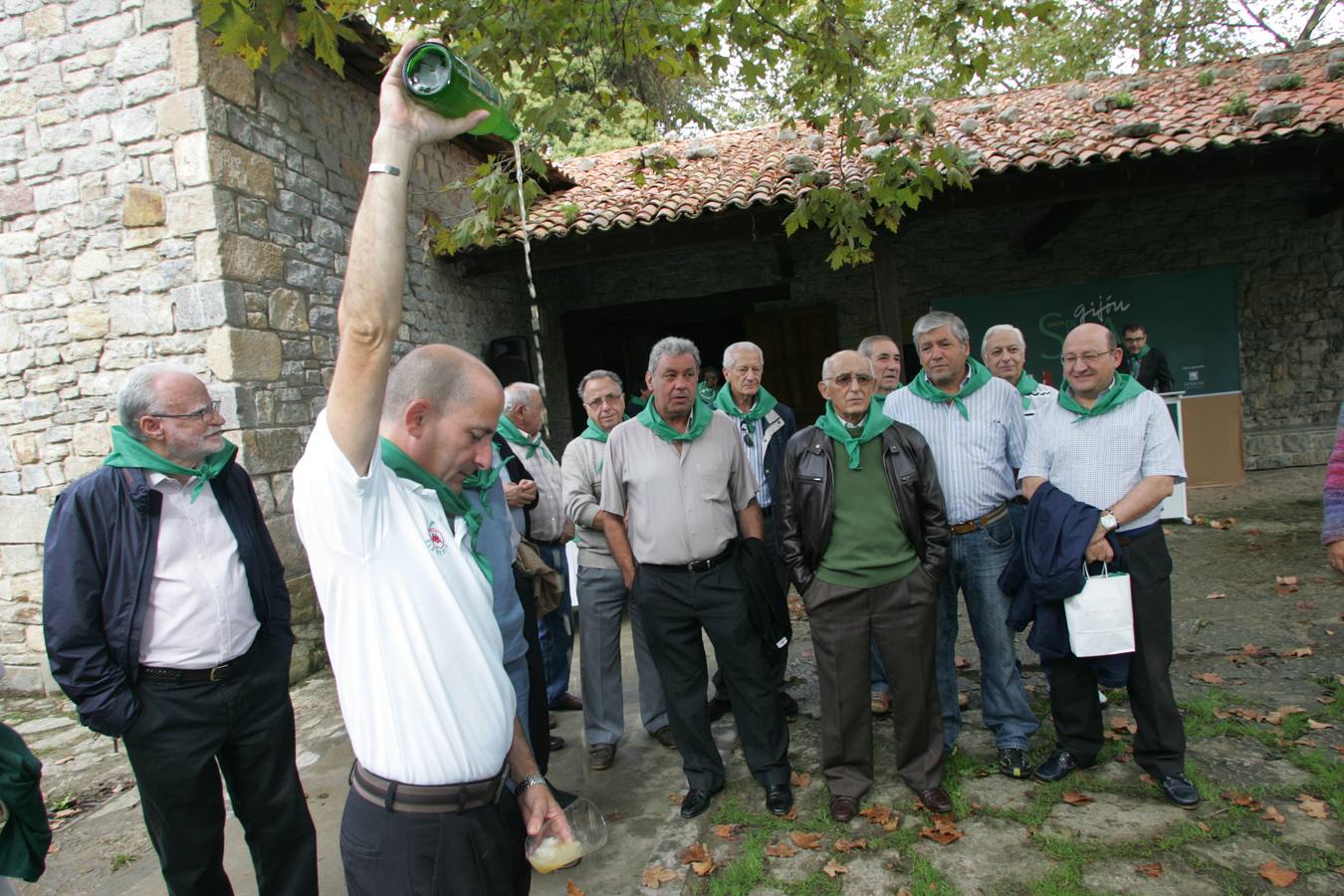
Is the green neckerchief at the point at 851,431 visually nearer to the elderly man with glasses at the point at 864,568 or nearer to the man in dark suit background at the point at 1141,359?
the elderly man with glasses at the point at 864,568

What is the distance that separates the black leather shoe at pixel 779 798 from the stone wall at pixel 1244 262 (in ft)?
23.2

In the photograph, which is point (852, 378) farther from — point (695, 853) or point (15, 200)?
point (15, 200)

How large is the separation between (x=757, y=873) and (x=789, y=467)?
150 cm

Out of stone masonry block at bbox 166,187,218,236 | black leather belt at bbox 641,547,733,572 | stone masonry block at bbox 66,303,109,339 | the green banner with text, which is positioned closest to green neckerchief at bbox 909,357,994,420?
black leather belt at bbox 641,547,733,572

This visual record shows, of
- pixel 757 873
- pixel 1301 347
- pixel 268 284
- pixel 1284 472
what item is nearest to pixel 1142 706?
pixel 757 873

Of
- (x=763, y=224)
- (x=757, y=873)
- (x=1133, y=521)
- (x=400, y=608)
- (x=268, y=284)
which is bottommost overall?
(x=757, y=873)

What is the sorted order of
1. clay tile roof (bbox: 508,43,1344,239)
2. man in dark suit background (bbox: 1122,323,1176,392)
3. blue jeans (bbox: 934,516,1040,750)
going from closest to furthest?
blue jeans (bbox: 934,516,1040,750) → clay tile roof (bbox: 508,43,1344,239) → man in dark suit background (bbox: 1122,323,1176,392)

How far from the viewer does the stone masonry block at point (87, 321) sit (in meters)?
5.18

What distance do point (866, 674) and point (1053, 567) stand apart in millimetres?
823

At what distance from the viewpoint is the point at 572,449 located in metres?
3.87

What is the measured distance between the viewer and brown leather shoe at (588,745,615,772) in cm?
366

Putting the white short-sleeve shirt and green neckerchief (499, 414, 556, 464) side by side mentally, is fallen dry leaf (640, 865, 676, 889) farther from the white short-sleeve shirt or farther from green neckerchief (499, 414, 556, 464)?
green neckerchief (499, 414, 556, 464)

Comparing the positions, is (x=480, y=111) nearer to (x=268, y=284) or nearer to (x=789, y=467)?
(x=789, y=467)

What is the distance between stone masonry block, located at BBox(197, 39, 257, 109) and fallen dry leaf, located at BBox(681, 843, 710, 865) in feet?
17.3
